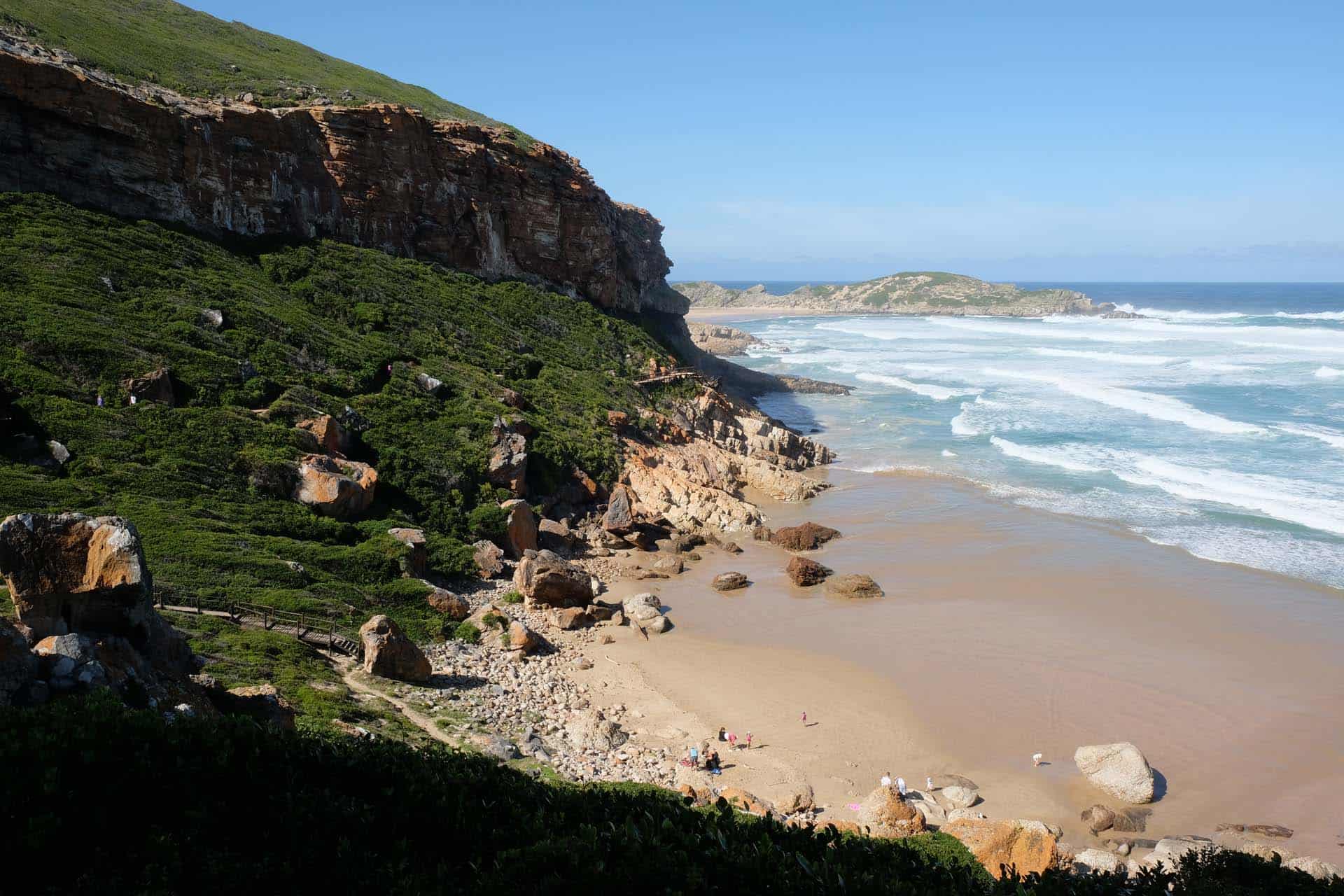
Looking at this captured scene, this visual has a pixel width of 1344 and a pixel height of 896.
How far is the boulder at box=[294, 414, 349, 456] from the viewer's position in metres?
26.5

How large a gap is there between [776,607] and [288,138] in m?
30.4

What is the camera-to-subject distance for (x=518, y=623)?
71.1 ft

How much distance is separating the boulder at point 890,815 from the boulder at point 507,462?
17576mm

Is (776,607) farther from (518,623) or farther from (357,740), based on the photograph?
(357,740)

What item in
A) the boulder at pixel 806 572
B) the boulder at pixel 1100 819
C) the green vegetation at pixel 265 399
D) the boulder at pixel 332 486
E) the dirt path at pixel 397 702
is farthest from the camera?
the boulder at pixel 806 572

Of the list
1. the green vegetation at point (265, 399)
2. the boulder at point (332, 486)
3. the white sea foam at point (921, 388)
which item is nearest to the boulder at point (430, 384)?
the green vegetation at point (265, 399)

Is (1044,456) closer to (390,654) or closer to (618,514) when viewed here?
(618,514)

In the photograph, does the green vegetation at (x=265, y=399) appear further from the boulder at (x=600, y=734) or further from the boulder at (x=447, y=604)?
the boulder at (x=600, y=734)

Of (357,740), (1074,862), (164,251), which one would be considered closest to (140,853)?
(357,740)

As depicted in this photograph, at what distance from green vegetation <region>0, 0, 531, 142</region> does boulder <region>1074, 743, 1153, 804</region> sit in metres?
41.9

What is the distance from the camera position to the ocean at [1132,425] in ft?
106

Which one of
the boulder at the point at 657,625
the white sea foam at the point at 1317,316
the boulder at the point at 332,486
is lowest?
the boulder at the point at 657,625

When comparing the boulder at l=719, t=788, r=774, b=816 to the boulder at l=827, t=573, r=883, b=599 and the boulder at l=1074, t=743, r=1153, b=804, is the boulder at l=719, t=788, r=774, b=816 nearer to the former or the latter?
the boulder at l=1074, t=743, r=1153, b=804

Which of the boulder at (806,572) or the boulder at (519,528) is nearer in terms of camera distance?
the boulder at (806,572)
